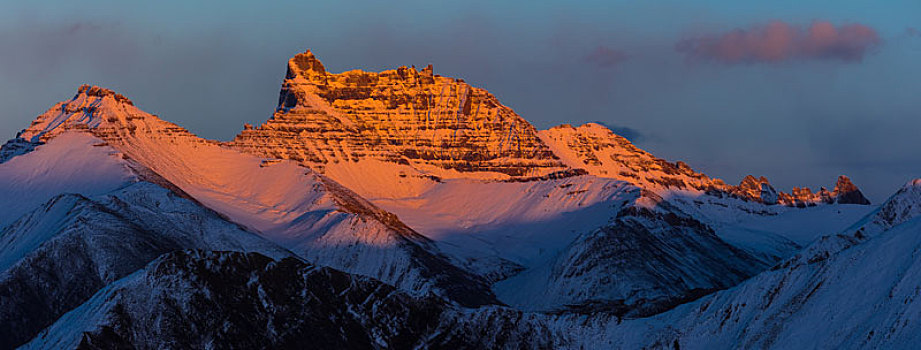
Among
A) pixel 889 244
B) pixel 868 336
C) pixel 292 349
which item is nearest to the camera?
pixel 868 336

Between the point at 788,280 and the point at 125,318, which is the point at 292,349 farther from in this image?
the point at 788,280

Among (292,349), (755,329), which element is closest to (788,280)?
(755,329)

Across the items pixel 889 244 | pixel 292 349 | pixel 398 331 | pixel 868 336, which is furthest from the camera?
pixel 398 331

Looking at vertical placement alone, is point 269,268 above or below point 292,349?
above

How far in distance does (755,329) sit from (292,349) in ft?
174

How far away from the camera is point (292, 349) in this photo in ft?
466

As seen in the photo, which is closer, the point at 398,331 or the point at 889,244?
the point at 889,244

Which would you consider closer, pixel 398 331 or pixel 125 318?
pixel 125 318

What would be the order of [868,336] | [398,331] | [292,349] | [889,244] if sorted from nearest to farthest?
[868,336]
[889,244]
[292,349]
[398,331]

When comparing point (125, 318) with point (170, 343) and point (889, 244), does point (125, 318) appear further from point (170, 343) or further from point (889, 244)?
point (889, 244)

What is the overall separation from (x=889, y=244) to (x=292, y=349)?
67435 mm

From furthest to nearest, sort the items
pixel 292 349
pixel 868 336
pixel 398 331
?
pixel 398 331, pixel 292 349, pixel 868 336

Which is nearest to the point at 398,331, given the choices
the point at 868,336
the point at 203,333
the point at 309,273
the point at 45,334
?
the point at 309,273

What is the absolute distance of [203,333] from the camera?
140 metres
